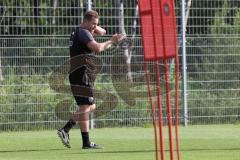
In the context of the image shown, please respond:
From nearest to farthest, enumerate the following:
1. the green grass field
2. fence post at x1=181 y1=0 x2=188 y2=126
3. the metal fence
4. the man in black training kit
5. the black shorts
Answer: the green grass field
the man in black training kit
the black shorts
the metal fence
fence post at x1=181 y1=0 x2=188 y2=126

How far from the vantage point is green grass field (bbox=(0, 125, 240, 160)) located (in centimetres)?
1033

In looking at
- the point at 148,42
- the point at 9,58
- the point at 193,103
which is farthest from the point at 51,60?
the point at 148,42

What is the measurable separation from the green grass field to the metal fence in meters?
1.55

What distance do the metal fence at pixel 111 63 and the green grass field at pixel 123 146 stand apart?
155 centimetres

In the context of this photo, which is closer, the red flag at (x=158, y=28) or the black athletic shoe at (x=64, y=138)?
the red flag at (x=158, y=28)

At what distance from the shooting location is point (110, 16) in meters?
17.8

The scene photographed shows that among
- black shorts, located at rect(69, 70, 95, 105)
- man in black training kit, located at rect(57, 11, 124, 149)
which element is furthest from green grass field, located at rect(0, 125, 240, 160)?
black shorts, located at rect(69, 70, 95, 105)

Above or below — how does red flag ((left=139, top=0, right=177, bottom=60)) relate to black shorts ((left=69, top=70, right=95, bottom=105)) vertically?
above

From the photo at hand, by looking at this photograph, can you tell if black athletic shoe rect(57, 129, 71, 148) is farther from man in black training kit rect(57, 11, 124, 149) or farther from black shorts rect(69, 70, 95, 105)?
black shorts rect(69, 70, 95, 105)

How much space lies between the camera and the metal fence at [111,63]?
16.9 meters

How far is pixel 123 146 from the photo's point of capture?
12070mm

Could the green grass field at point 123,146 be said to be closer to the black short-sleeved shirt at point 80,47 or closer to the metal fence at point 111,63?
the black short-sleeved shirt at point 80,47

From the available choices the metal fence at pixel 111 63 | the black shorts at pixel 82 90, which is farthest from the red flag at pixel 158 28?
the metal fence at pixel 111 63

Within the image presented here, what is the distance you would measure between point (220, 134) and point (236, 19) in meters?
4.66
